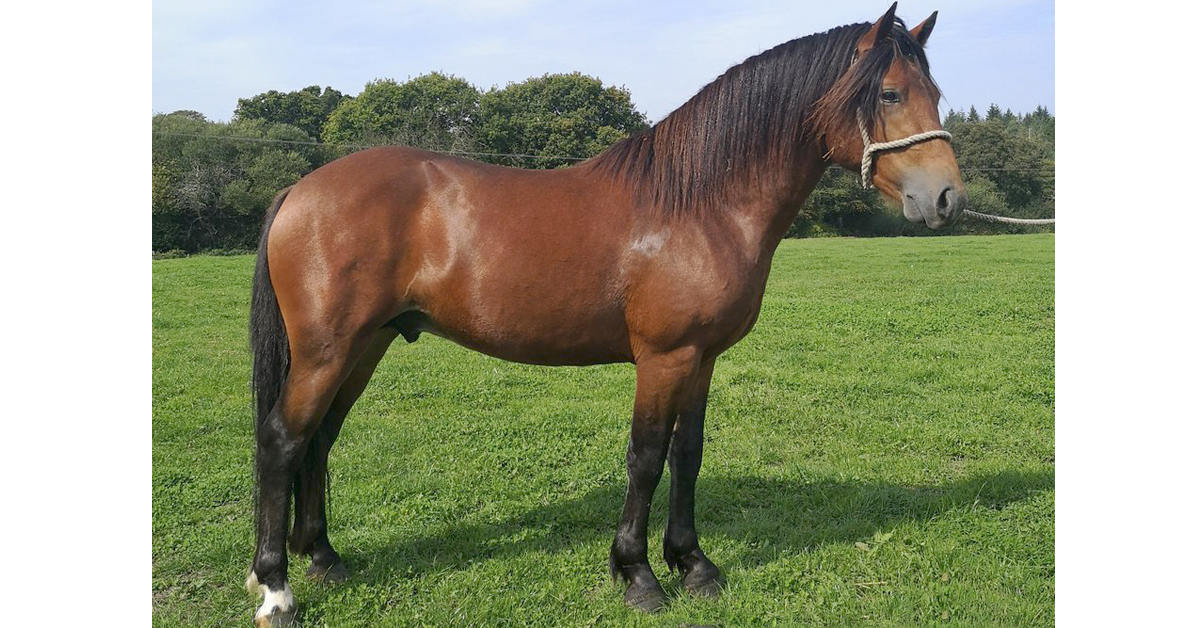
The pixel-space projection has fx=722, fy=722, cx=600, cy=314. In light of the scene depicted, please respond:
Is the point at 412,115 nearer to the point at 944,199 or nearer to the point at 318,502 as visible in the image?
the point at 318,502

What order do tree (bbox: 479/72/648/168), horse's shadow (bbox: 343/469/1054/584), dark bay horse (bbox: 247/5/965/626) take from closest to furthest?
dark bay horse (bbox: 247/5/965/626), horse's shadow (bbox: 343/469/1054/584), tree (bbox: 479/72/648/168)

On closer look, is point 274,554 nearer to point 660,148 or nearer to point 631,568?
point 631,568

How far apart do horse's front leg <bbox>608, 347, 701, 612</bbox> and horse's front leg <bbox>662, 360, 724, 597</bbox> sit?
0.20 meters

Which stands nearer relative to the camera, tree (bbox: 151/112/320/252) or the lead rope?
the lead rope

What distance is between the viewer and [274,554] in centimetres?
307

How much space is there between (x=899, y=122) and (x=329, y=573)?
127 inches

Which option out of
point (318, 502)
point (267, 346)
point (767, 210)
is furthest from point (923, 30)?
point (318, 502)

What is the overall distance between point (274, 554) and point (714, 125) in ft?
8.65

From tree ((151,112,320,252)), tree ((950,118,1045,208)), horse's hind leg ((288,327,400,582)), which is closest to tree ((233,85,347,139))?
A: tree ((151,112,320,252))

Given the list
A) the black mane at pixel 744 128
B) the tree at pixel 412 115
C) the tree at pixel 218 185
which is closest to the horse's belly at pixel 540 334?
the black mane at pixel 744 128

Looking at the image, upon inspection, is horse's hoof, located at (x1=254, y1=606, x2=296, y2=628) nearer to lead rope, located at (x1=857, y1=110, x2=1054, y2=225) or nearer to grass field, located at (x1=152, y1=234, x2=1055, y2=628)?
grass field, located at (x1=152, y1=234, x2=1055, y2=628)

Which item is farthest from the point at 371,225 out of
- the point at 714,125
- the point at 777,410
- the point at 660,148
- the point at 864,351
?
the point at 864,351

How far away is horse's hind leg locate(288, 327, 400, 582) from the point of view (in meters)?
3.39

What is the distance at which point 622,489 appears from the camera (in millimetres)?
4512
